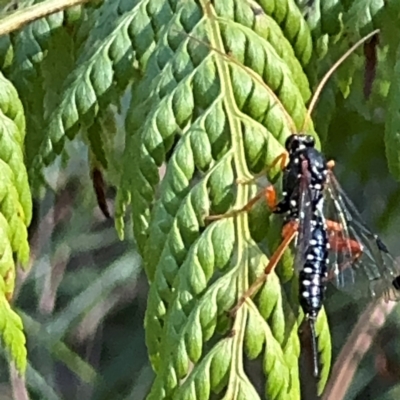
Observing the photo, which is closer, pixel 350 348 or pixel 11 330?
pixel 11 330

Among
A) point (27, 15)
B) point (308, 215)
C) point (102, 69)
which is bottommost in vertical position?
point (308, 215)

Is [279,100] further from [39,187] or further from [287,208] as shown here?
[39,187]

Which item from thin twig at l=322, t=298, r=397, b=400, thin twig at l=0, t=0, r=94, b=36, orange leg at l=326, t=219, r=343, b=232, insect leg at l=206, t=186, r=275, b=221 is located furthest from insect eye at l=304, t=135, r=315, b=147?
thin twig at l=322, t=298, r=397, b=400

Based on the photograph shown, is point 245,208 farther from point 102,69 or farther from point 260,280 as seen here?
point 102,69

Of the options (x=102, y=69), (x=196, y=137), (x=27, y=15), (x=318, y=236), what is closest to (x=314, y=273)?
(x=318, y=236)

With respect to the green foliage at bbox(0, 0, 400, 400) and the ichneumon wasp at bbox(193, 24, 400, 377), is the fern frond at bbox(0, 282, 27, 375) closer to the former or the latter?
the green foliage at bbox(0, 0, 400, 400)

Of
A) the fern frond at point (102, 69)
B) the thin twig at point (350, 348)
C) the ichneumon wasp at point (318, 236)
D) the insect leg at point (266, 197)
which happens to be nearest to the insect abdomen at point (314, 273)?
the ichneumon wasp at point (318, 236)

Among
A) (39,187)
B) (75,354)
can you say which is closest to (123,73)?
(39,187)
